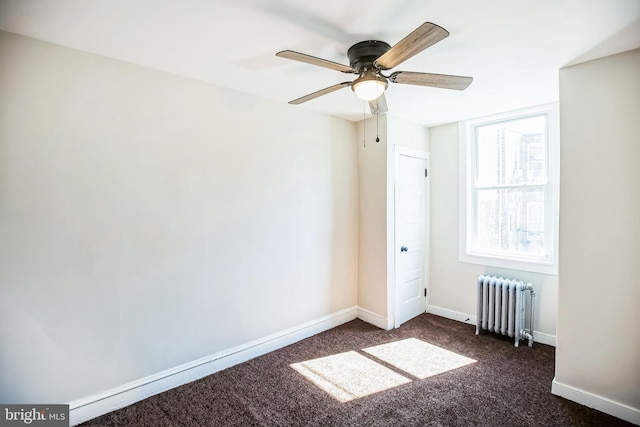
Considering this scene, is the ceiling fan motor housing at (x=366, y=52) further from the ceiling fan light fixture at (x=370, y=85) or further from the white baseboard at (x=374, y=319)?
the white baseboard at (x=374, y=319)

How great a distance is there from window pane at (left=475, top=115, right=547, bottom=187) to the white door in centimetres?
68

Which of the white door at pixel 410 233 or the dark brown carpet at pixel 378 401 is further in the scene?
the white door at pixel 410 233

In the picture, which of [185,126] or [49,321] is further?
[185,126]

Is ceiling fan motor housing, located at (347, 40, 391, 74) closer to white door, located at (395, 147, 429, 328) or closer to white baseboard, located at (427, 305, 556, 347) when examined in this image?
white door, located at (395, 147, 429, 328)

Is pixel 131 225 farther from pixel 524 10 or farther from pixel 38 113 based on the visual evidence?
pixel 524 10

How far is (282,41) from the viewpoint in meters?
1.92

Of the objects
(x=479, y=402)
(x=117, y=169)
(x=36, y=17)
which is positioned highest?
(x=36, y=17)

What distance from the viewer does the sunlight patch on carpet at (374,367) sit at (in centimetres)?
244

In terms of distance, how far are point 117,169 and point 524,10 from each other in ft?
8.79

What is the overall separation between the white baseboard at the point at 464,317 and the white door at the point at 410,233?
145mm

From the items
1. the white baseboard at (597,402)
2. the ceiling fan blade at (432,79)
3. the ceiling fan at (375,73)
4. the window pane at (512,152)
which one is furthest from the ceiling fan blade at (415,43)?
the white baseboard at (597,402)

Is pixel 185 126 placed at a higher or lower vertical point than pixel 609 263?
higher

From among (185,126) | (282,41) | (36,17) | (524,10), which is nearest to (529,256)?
(524,10)

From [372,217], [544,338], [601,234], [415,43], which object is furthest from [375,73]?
[544,338]
